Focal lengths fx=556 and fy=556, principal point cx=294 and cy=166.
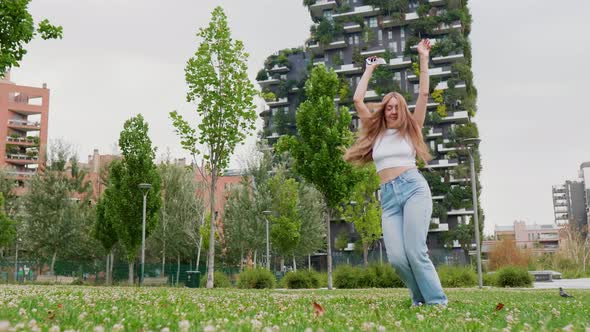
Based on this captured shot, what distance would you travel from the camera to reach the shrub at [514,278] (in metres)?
26.6

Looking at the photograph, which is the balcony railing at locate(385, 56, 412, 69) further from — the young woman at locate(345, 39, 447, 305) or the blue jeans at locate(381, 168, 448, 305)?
the blue jeans at locate(381, 168, 448, 305)

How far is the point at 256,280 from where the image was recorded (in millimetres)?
26078

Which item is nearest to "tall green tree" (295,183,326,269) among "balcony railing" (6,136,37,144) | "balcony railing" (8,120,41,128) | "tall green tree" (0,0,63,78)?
"tall green tree" (0,0,63,78)

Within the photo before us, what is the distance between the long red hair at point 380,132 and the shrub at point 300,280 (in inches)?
830

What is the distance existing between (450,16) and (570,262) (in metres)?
39.6

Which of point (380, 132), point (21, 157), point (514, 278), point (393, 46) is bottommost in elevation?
point (514, 278)

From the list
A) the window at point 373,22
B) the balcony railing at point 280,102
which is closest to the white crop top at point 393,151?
the window at point 373,22

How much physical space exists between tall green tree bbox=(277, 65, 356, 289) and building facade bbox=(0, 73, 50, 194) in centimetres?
6725

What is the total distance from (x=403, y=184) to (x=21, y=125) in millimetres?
89037

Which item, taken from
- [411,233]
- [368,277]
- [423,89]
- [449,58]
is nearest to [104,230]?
[368,277]

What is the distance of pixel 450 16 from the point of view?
75.9 meters

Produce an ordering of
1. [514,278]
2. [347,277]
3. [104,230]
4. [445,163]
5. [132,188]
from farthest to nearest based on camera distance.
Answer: [445,163] < [104,230] < [132,188] < [514,278] < [347,277]

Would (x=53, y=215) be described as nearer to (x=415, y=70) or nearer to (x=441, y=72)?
(x=415, y=70)

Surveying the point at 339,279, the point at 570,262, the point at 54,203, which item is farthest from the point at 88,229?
the point at 570,262
